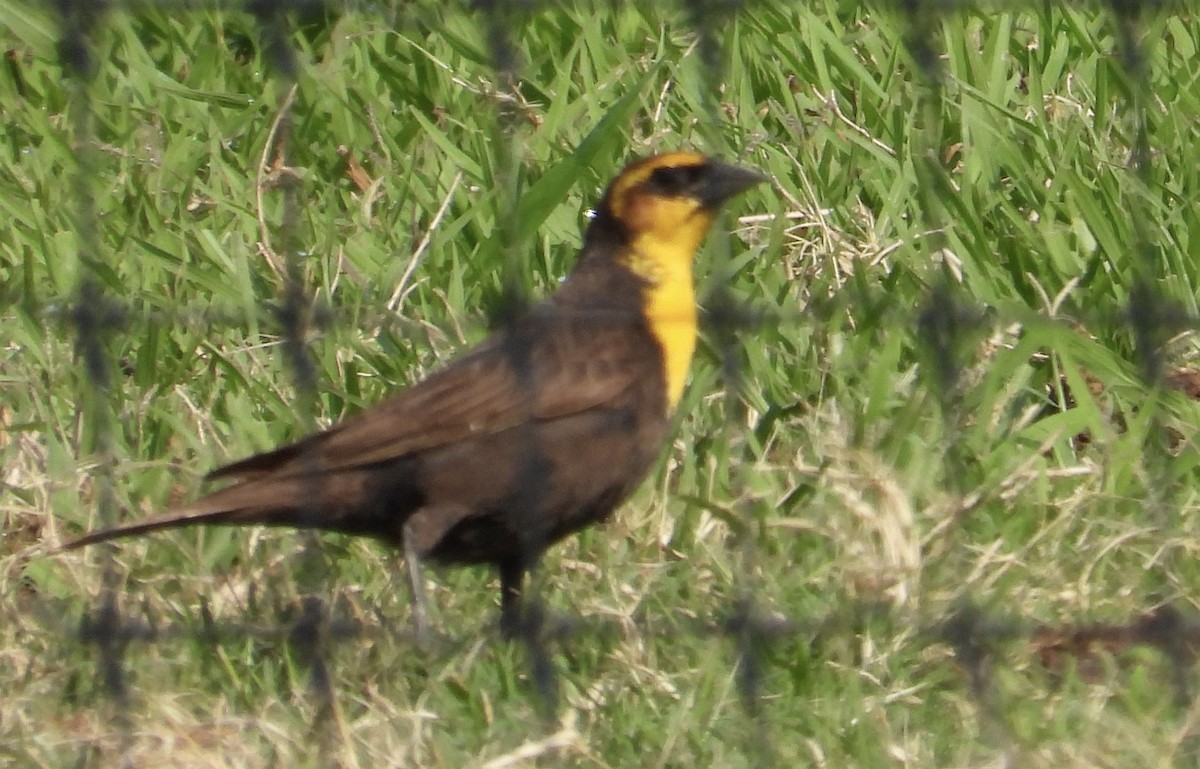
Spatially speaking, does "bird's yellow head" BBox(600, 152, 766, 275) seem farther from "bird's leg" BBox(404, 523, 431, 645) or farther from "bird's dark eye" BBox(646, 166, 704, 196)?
"bird's leg" BBox(404, 523, 431, 645)

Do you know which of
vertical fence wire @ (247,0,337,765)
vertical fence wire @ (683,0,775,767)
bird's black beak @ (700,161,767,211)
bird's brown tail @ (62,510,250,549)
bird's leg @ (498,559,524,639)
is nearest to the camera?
vertical fence wire @ (247,0,337,765)

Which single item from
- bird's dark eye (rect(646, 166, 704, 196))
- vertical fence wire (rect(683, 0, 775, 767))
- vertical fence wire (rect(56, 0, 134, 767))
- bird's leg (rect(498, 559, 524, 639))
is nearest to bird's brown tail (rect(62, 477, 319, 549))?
vertical fence wire (rect(56, 0, 134, 767))

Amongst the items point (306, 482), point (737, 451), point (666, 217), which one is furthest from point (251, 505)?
point (737, 451)

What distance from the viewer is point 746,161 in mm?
6023

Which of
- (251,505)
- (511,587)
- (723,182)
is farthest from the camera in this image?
(723,182)

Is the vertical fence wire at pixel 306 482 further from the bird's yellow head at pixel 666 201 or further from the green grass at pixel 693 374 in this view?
the bird's yellow head at pixel 666 201

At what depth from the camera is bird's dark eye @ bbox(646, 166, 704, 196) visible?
16.1ft

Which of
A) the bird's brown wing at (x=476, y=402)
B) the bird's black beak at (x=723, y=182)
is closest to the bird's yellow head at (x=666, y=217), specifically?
the bird's black beak at (x=723, y=182)

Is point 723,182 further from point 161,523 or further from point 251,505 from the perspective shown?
point 161,523

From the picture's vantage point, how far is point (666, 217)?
4949mm

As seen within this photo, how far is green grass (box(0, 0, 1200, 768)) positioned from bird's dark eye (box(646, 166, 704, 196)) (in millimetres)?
234

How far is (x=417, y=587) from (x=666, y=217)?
40.8 inches

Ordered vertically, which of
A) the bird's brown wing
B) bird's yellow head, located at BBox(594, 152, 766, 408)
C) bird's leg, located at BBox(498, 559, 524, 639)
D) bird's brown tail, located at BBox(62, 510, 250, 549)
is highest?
bird's yellow head, located at BBox(594, 152, 766, 408)

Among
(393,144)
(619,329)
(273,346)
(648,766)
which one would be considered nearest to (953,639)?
(648,766)
